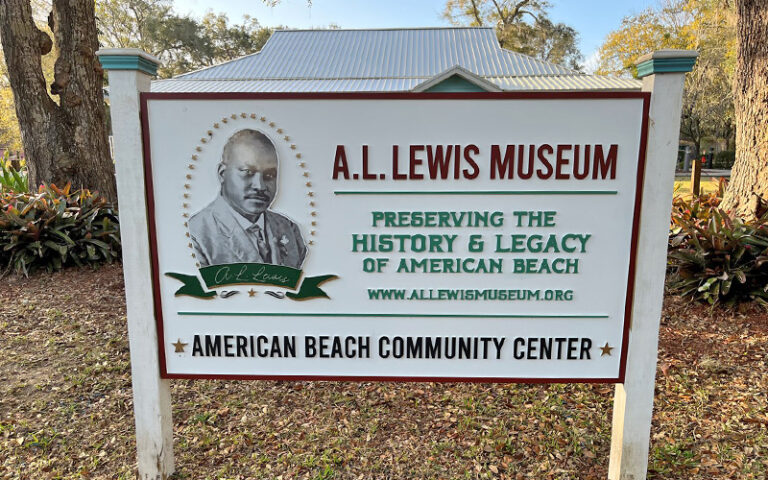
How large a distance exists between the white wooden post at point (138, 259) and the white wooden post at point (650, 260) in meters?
2.24

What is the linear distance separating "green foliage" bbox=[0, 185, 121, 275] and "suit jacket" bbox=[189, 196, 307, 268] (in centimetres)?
425

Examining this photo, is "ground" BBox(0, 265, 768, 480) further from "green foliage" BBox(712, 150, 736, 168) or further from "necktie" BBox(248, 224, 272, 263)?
"green foliage" BBox(712, 150, 736, 168)

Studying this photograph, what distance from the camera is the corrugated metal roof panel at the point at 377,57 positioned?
12141 millimetres

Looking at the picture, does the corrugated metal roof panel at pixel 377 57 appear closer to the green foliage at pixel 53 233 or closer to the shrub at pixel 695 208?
the shrub at pixel 695 208

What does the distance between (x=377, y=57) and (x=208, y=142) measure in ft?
39.1

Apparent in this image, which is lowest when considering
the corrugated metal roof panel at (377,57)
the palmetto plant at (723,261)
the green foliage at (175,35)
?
the palmetto plant at (723,261)

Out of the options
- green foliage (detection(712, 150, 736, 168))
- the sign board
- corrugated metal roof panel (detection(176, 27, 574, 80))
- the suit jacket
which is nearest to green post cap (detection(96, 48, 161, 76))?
the sign board

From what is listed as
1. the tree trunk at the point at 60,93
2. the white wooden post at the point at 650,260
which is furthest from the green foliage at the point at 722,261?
the tree trunk at the point at 60,93

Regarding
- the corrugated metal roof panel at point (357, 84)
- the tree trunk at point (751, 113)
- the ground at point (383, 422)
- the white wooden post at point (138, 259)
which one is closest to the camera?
the white wooden post at point (138, 259)

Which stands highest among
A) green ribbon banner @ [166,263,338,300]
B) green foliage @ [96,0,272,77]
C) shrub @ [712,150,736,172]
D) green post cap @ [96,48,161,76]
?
green foliage @ [96,0,272,77]

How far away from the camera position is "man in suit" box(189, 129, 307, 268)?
222 centimetres

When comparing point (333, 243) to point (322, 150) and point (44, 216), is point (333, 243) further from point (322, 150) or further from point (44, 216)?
point (44, 216)

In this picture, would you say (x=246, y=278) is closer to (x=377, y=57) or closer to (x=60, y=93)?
(x=60, y=93)

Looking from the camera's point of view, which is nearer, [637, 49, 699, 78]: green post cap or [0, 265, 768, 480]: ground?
[637, 49, 699, 78]: green post cap
